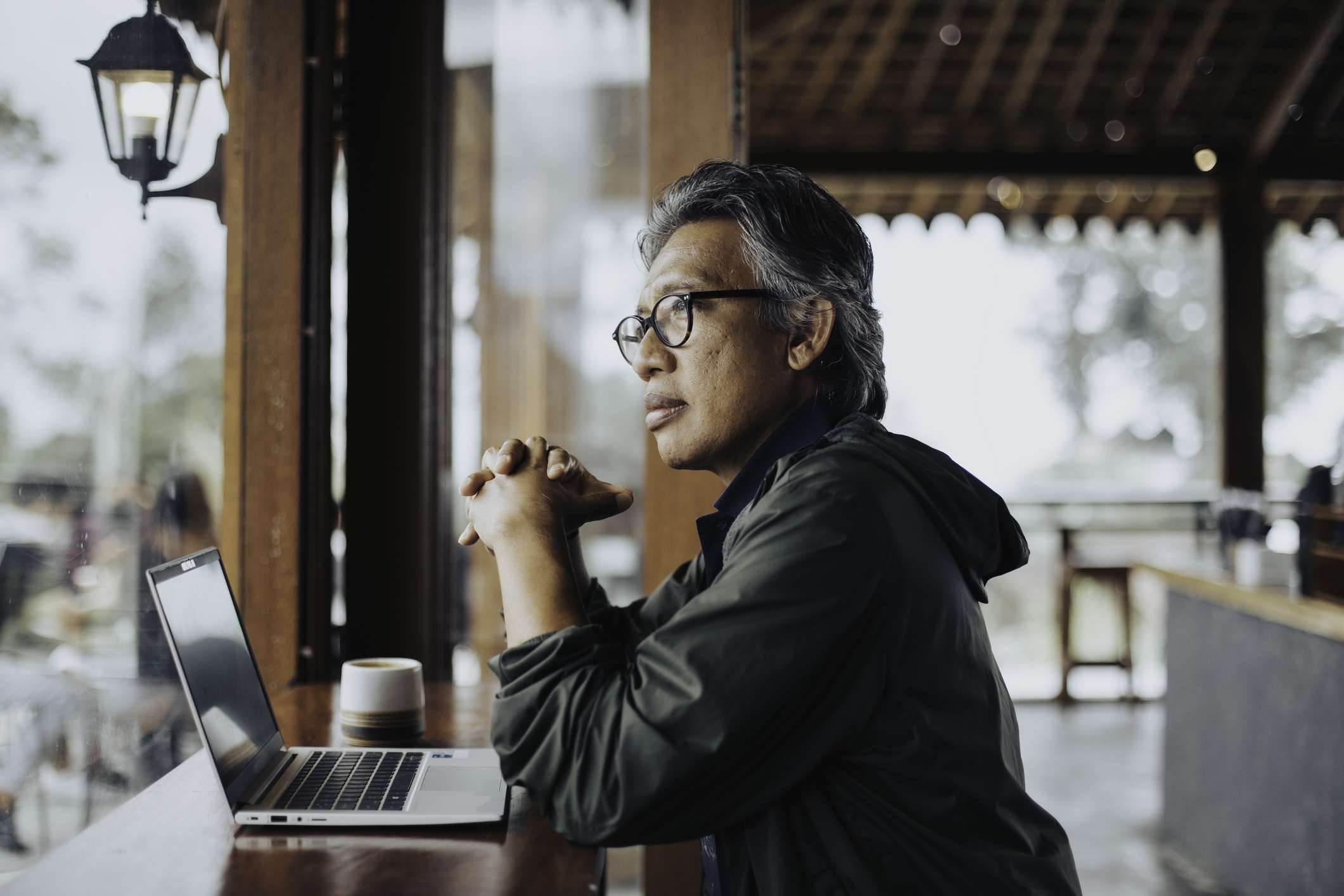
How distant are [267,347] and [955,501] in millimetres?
1204

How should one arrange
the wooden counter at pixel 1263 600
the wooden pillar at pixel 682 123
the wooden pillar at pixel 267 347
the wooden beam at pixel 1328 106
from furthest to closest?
the wooden beam at pixel 1328 106, the wooden counter at pixel 1263 600, the wooden pillar at pixel 682 123, the wooden pillar at pixel 267 347

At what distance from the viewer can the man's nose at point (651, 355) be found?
4.16 feet

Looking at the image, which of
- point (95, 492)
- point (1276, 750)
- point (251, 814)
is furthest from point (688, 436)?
point (1276, 750)

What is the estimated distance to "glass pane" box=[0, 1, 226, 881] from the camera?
3.73ft

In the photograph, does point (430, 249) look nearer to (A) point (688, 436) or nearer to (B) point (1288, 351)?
(A) point (688, 436)

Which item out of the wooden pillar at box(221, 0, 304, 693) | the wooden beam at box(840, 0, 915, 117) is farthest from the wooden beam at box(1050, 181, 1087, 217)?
the wooden pillar at box(221, 0, 304, 693)

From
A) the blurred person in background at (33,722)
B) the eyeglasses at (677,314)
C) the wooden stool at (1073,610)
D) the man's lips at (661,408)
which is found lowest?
the wooden stool at (1073,610)

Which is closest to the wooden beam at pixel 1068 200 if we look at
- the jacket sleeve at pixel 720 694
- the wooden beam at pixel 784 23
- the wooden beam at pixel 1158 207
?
the wooden beam at pixel 1158 207

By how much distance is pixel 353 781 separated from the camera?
1.19 meters

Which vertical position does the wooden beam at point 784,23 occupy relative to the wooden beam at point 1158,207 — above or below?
above

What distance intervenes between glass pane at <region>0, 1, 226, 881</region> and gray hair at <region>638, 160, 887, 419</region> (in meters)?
0.70

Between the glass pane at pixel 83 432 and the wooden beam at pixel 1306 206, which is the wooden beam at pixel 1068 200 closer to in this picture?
the wooden beam at pixel 1306 206

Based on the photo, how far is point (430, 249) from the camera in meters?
2.16

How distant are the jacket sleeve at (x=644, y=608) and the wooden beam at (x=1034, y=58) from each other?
495 centimetres
